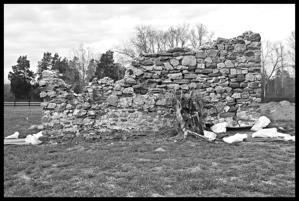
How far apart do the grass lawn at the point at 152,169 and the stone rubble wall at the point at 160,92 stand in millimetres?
1165

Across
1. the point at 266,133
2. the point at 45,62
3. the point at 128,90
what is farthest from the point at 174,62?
the point at 45,62

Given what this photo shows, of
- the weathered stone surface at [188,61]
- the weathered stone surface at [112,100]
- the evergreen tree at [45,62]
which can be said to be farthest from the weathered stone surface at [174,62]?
the evergreen tree at [45,62]

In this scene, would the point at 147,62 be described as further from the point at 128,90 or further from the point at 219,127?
the point at 219,127

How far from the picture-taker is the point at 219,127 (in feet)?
31.0

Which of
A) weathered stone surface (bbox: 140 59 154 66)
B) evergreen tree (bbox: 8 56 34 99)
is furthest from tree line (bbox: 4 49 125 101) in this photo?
weathered stone surface (bbox: 140 59 154 66)

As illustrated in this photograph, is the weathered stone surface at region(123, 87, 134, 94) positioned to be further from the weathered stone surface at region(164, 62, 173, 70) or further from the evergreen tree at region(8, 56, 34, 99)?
the evergreen tree at region(8, 56, 34, 99)

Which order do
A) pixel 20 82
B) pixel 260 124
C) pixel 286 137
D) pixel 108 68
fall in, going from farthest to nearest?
pixel 20 82 → pixel 108 68 → pixel 260 124 → pixel 286 137

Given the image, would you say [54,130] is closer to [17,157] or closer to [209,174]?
[17,157]

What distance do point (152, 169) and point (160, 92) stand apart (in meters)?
4.21

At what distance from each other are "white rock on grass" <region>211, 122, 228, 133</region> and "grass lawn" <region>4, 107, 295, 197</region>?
116 centimetres

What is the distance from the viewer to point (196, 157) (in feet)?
21.4

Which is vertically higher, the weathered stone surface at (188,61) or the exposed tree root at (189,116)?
the weathered stone surface at (188,61)

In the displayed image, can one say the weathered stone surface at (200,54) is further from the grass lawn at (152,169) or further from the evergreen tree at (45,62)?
the evergreen tree at (45,62)

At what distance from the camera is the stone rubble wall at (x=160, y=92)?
30.5ft
